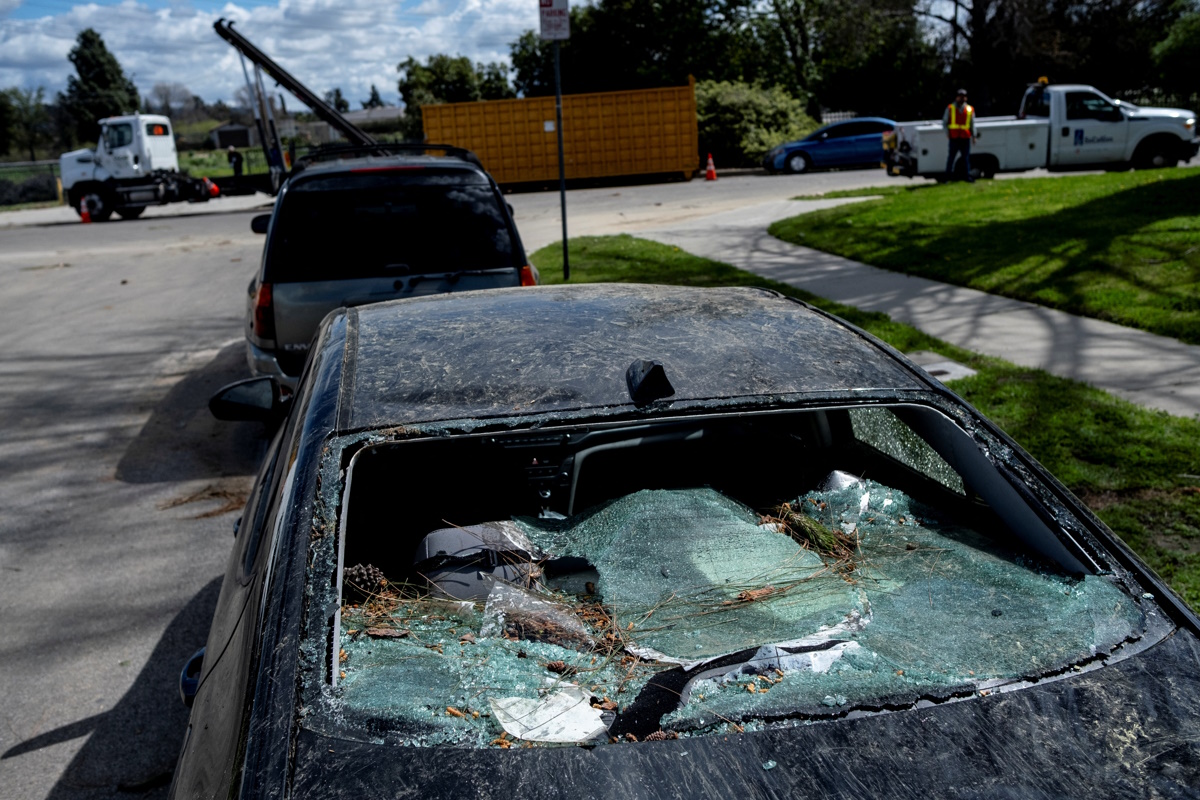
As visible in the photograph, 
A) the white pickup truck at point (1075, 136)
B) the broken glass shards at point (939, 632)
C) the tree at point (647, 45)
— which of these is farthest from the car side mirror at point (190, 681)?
the tree at point (647, 45)

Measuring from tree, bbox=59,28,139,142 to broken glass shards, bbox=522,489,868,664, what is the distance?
83.0 metres

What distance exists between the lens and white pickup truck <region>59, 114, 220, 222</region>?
92.2 feet

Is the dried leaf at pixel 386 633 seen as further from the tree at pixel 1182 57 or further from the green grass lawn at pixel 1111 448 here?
the tree at pixel 1182 57

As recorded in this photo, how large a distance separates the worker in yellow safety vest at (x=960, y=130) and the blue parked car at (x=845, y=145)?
9.05m

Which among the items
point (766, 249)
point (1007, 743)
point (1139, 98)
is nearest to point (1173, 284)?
point (766, 249)

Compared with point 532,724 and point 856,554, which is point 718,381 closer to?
point 856,554

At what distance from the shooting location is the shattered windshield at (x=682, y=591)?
1.74 metres

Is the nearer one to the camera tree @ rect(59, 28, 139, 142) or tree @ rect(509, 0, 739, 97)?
tree @ rect(509, 0, 739, 97)

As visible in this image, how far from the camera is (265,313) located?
604 cm

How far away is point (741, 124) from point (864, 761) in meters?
32.1

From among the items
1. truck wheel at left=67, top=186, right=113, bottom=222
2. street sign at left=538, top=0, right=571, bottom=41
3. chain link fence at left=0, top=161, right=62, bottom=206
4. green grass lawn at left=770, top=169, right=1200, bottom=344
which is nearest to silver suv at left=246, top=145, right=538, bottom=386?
street sign at left=538, top=0, right=571, bottom=41

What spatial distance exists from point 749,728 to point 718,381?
932 millimetres

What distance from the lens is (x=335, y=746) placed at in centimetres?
153

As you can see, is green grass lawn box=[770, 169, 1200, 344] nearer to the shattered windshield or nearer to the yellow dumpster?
the shattered windshield
